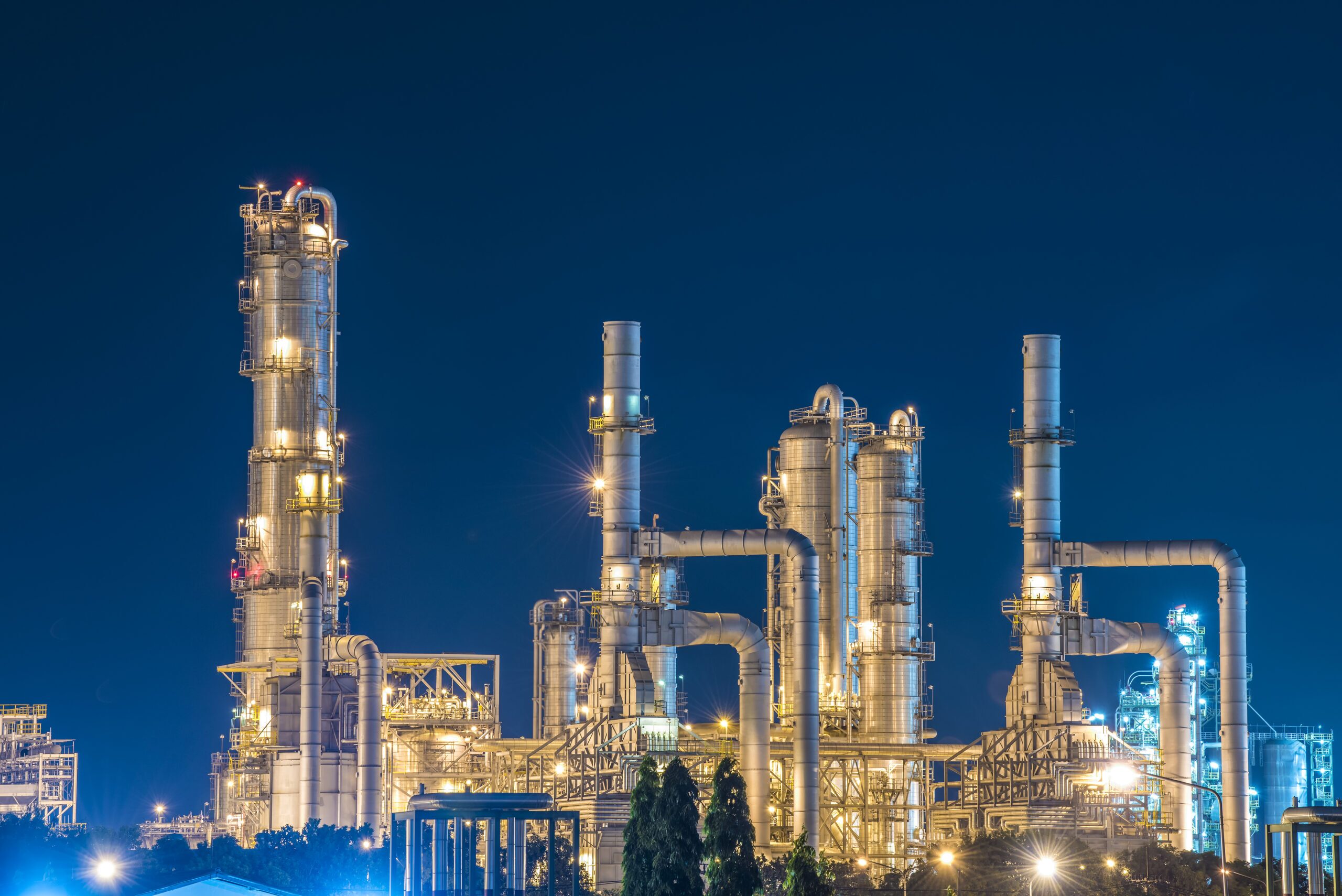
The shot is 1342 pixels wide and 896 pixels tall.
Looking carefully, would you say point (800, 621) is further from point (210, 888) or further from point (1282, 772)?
point (1282, 772)

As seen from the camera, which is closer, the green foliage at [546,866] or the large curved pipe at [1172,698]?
the green foliage at [546,866]

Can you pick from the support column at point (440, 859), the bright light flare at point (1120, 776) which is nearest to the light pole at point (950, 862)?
the support column at point (440, 859)

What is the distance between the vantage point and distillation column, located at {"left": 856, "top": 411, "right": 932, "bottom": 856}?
83.9 metres

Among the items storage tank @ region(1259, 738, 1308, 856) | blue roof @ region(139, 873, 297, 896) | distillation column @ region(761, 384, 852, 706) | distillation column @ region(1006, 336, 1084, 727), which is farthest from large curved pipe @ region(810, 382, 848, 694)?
storage tank @ region(1259, 738, 1308, 856)

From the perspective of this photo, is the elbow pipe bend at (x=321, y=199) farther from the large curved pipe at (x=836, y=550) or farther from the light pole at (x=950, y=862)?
the light pole at (x=950, y=862)

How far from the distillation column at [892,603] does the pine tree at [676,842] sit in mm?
31639

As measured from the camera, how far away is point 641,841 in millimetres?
51750

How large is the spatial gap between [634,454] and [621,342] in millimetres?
3940

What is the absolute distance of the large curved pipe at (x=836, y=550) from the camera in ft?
274

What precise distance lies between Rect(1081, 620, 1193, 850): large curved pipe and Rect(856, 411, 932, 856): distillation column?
25.2 ft

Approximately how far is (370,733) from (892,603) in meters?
20.6

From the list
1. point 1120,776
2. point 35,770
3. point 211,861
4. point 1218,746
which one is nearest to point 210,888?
point 211,861

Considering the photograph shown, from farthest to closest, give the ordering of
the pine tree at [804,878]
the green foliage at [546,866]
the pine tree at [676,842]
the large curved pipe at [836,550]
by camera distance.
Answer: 1. the large curved pipe at [836,550]
2. the green foliage at [546,866]
3. the pine tree at [676,842]
4. the pine tree at [804,878]

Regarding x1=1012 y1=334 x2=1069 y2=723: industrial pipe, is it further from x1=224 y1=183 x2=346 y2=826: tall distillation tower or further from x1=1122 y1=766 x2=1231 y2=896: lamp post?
x1=224 y1=183 x2=346 y2=826: tall distillation tower
